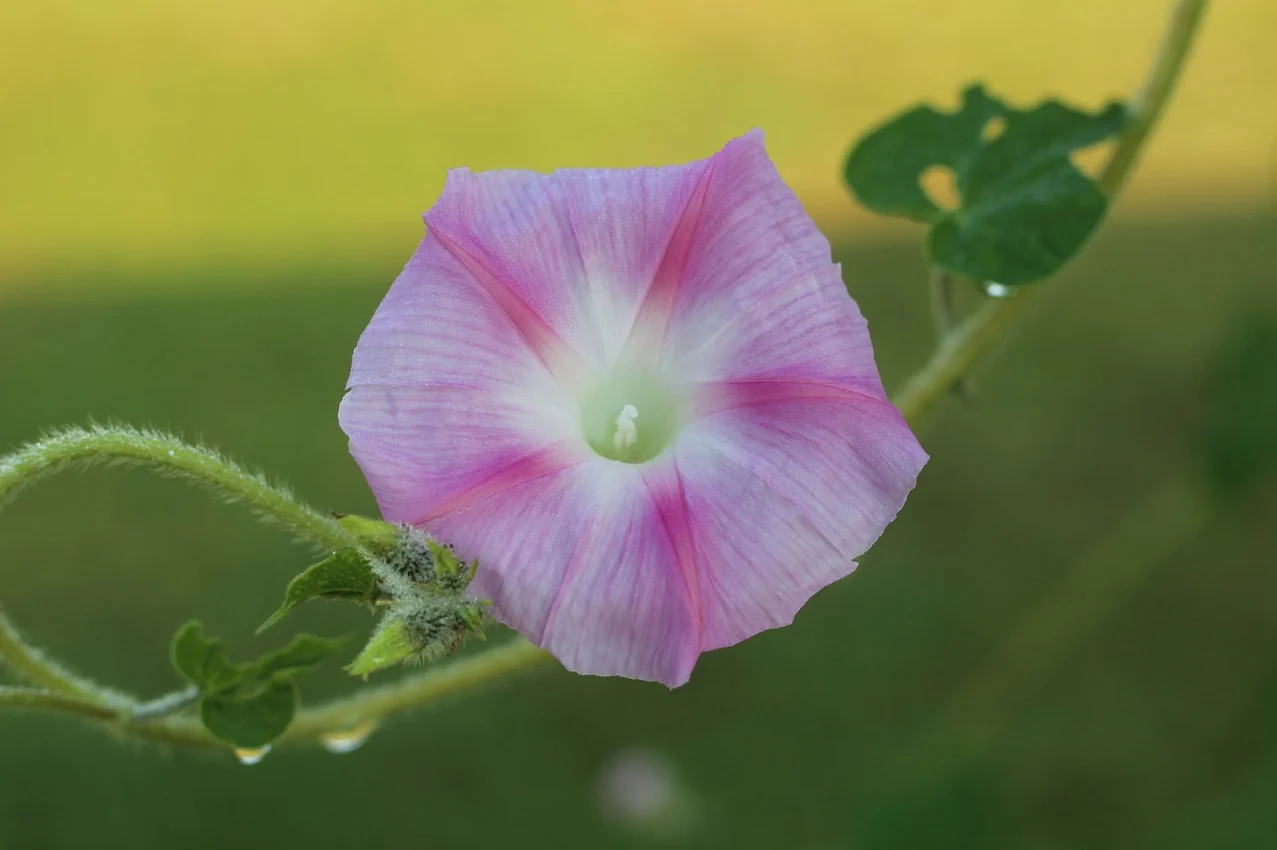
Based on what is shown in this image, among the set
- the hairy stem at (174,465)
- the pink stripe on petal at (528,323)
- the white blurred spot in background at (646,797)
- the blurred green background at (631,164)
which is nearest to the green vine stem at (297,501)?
the hairy stem at (174,465)

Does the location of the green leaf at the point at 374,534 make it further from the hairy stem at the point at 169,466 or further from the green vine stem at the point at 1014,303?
the green vine stem at the point at 1014,303

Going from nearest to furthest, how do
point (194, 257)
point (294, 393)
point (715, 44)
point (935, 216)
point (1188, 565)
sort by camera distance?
point (935, 216) → point (1188, 565) → point (294, 393) → point (194, 257) → point (715, 44)

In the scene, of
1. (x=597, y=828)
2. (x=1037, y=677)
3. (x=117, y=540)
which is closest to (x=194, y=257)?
(x=117, y=540)

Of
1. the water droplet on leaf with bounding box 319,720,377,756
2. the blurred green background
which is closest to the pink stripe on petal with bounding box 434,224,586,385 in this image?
the water droplet on leaf with bounding box 319,720,377,756

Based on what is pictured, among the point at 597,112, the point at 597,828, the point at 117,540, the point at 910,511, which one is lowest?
the point at 597,828

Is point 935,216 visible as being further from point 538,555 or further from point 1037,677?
point 1037,677
